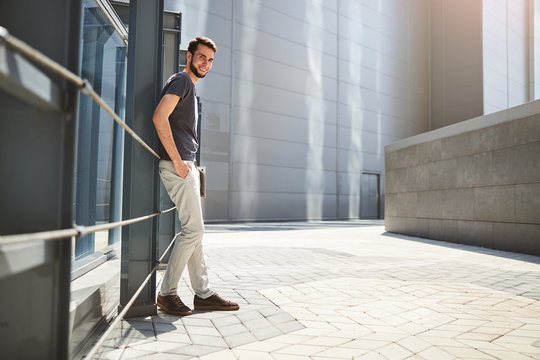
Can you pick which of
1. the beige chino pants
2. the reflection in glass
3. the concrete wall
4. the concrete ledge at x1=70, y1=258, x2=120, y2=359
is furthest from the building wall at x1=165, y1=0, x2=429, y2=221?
the beige chino pants

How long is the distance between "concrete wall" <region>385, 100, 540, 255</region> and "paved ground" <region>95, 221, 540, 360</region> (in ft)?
5.39

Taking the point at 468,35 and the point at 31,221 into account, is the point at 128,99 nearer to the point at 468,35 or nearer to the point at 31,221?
the point at 31,221

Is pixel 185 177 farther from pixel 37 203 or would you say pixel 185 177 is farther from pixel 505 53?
pixel 505 53

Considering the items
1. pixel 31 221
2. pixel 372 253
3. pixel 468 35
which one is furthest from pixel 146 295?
pixel 468 35

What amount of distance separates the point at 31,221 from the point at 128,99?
6.39ft

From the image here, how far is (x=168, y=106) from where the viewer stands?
2.73 meters

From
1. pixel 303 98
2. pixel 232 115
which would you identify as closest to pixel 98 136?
pixel 232 115

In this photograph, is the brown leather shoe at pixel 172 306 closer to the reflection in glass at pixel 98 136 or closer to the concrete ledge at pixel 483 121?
the reflection in glass at pixel 98 136

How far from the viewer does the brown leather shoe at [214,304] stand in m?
3.11

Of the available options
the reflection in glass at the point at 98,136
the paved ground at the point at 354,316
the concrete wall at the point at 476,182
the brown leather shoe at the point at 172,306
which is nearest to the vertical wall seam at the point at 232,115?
the concrete wall at the point at 476,182

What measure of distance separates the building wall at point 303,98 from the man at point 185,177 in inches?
423

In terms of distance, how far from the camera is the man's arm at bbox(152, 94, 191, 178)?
2.72 metres

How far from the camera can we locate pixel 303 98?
55.2 ft

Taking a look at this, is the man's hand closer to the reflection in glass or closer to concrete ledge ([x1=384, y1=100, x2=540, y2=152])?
the reflection in glass
